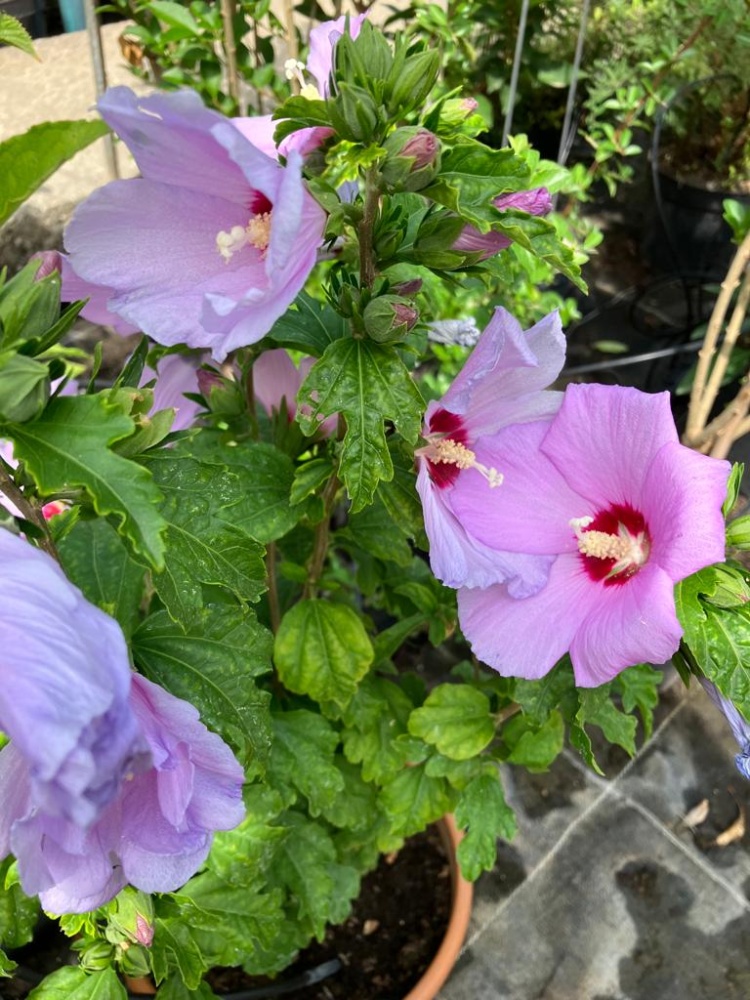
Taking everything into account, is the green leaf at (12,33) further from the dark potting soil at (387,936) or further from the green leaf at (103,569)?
the dark potting soil at (387,936)

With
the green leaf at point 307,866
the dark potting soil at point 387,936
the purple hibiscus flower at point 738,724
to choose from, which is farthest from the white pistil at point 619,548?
the dark potting soil at point 387,936

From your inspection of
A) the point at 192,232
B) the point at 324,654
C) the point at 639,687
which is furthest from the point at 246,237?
the point at 639,687

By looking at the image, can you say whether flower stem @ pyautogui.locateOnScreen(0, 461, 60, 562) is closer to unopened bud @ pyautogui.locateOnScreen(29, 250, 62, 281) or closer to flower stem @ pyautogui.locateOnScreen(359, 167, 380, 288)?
unopened bud @ pyautogui.locateOnScreen(29, 250, 62, 281)

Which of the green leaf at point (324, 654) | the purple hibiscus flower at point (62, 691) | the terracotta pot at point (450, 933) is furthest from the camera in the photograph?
the terracotta pot at point (450, 933)

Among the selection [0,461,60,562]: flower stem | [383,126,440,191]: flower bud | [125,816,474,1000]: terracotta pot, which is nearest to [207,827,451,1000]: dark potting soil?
[125,816,474,1000]: terracotta pot

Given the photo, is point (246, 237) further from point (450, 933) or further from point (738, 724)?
point (450, 933)

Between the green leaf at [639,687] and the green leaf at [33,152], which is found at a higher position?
the green leaf at [33,152]

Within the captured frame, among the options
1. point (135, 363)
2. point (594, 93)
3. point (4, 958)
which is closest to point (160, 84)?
point (594, 93)
